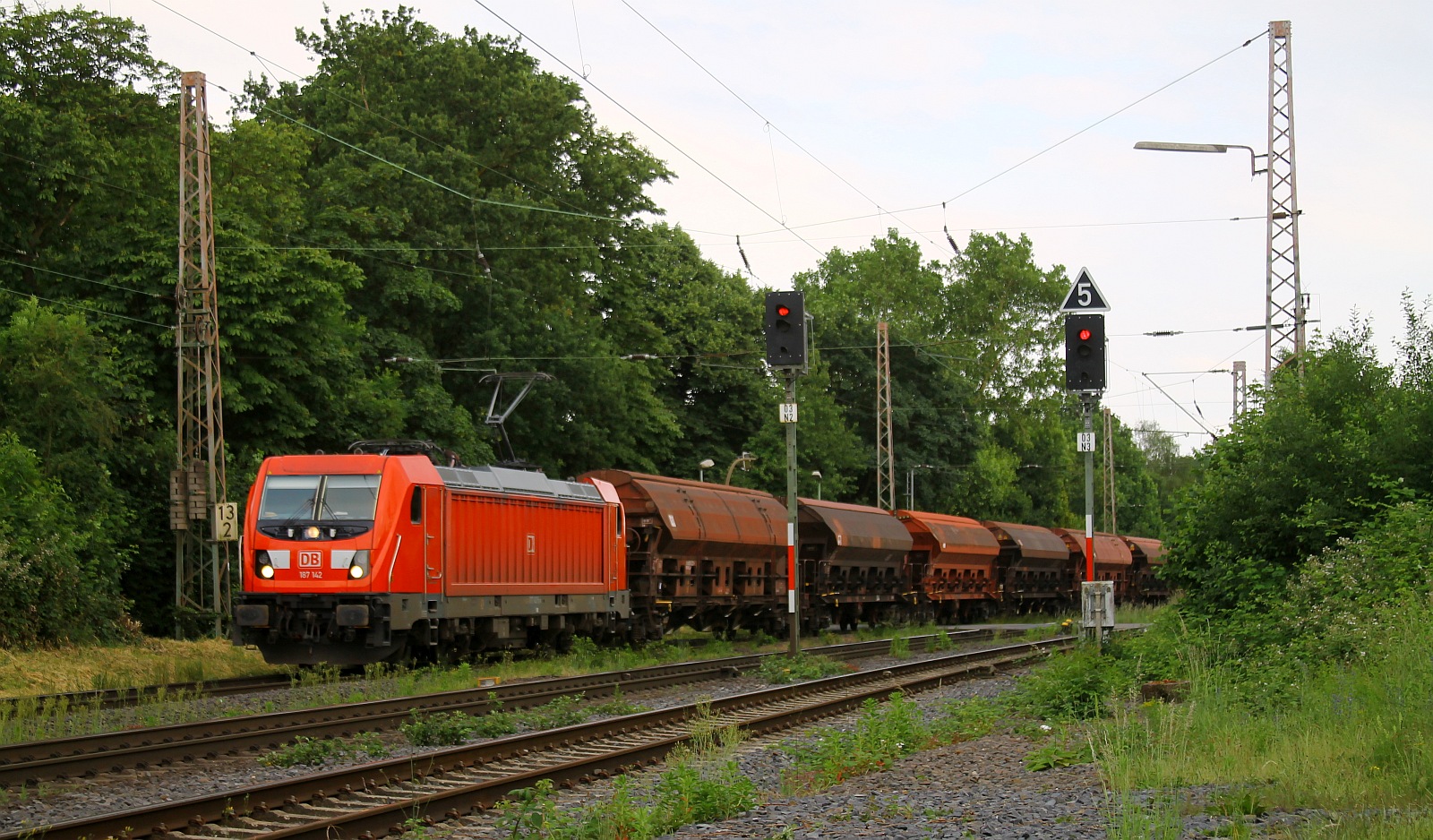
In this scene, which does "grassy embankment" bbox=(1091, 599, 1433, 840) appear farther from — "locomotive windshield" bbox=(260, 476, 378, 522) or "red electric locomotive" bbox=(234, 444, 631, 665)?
"locomotive windshield" bbox=(260, 476, 378, 522)

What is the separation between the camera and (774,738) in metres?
15.2

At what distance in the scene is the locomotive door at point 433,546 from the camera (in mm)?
21141

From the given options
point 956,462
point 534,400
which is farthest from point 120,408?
point 956,462

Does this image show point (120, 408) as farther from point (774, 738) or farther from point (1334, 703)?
point (1334, 703)

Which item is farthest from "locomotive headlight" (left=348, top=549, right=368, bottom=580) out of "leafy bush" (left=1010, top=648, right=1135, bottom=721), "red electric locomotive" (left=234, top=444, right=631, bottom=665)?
"leafy bush" (left=1010, top=648, right=1135, bottom=721)

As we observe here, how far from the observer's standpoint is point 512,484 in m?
24.0

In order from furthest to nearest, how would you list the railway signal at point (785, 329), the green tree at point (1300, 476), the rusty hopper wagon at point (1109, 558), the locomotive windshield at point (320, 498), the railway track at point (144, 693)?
1. the rusty hopper wagon at point (1109, 558)
2. the railway signal at point (785, 329)
3. the locomotive windshield at point (320, 498)
4. the green tree at point (1300, 476)
5. the railway track at point (144, 693)

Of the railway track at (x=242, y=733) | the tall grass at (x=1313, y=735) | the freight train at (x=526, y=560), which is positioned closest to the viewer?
the tall grass at (x=1313, y=735)

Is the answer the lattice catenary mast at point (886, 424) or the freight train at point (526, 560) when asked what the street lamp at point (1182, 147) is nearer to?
the freight train at point (526, 560)

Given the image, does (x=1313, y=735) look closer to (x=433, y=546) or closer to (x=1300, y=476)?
(x=1300, y=476)

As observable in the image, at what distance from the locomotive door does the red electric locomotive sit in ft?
0.06

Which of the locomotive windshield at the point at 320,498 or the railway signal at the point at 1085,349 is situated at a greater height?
the railway signal at the point at 1085,349

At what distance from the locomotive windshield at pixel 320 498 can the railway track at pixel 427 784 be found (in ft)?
20.6

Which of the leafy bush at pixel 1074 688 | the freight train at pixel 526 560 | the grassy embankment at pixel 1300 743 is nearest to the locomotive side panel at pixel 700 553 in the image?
the freight train at pixel 526 560
